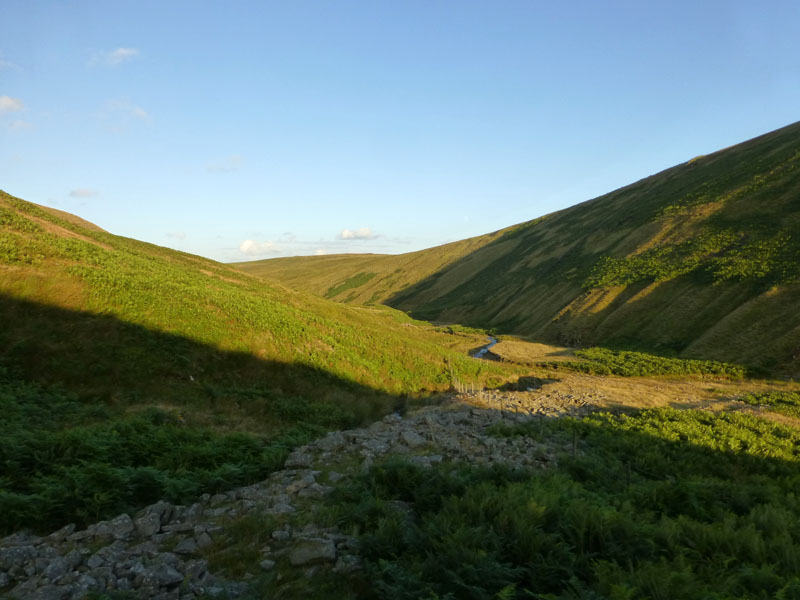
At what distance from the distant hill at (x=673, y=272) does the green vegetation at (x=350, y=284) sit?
42.8 m

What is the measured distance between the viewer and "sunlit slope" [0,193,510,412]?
53.3 feet

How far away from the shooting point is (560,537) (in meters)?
5.91

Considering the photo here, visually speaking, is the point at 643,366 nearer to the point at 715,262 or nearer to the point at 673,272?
the point at 715,262

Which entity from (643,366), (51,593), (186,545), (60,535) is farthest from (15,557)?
(643,366)

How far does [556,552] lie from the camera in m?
5.57

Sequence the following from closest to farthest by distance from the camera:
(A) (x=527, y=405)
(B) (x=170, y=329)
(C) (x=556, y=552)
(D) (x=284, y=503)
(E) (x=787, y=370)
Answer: (C) (x=556, y=552) → (D) (x=284, y=503) → (B) (x=170, y=329) → (A) (x=527, y=405) → (E) (x=787, y=370)

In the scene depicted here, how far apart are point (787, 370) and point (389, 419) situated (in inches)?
1317

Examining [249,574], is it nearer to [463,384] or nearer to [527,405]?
[527,405]

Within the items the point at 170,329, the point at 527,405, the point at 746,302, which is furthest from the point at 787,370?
the point at 170,329

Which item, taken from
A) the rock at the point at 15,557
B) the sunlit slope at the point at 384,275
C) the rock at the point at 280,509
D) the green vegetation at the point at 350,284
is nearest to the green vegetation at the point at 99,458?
the rock at the point at 15,557

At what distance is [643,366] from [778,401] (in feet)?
43.3

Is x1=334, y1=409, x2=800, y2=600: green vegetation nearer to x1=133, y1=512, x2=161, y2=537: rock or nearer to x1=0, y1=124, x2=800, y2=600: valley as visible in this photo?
x1=0, y1=124, x2=800, y2=600: valley

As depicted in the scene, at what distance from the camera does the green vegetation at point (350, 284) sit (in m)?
167

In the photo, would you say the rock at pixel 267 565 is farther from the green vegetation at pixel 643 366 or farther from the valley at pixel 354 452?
the green vegetation at pixel 643 366
